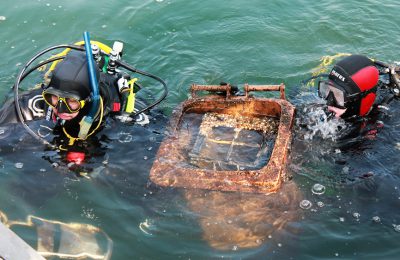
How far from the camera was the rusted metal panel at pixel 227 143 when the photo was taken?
396 centimetres

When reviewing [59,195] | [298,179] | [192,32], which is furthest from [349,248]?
[192,32]

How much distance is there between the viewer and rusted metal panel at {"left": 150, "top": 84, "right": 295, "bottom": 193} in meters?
3.96

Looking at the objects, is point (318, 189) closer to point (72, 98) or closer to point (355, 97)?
point (355, 97)

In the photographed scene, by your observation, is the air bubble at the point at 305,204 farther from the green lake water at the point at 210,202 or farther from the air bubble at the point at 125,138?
the air bubble at the point at 125,138

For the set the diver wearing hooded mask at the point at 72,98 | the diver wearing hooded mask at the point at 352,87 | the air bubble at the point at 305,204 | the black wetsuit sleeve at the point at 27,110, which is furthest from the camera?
the black wetsuit sleeve at the point at 27,110

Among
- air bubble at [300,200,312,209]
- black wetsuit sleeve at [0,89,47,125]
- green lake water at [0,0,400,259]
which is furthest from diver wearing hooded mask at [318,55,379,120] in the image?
black wetsuit sleeve at [0,89,47,125]

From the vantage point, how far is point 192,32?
7.66m

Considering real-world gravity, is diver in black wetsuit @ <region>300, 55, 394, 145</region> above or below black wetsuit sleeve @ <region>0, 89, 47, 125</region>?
above

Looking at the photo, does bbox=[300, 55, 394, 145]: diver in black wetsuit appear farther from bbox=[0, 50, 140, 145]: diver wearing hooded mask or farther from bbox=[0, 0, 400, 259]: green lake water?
bbox=[0, 50, 140, 145]: diver wearing hooded mask

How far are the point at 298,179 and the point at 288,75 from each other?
9.02 ft

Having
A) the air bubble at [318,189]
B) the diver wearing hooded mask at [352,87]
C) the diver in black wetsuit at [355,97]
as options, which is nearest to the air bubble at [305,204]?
the air bubble at [318,189]

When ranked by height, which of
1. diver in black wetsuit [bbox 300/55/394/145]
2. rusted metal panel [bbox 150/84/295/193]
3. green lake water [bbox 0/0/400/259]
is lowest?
green lake water [bbox 0/0/400/259]

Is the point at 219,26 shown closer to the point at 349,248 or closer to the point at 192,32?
the point at 192,32

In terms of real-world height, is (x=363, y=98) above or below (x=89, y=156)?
above
